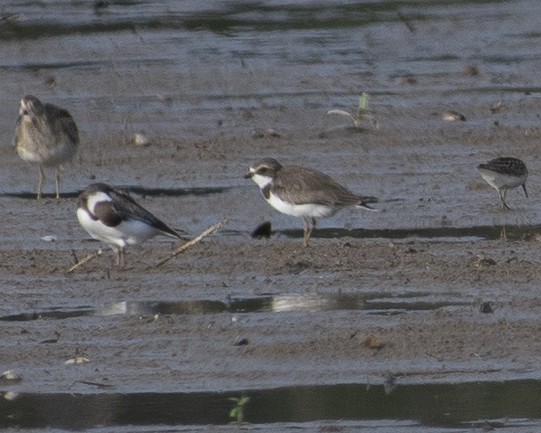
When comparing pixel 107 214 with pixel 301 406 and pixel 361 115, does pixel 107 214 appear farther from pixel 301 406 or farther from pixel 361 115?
pixel 361 115

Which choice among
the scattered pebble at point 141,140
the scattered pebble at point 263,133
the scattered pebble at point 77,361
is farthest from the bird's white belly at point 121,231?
the scattered pebble at point 263,133

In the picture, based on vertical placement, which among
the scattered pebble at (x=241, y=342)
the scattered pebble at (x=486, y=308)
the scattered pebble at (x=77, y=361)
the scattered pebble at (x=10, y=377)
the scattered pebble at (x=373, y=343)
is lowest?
the scattered pebble at (x=77, y=361)

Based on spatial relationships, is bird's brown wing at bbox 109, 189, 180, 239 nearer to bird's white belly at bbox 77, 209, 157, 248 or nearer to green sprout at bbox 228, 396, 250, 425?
bird's white belly at bbox 77, 209, 157, 248

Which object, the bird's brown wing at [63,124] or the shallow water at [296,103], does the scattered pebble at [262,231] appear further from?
the bird's brown wing at [63,124]

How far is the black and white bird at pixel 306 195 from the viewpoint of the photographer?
12516 mm

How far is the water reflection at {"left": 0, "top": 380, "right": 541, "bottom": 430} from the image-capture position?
8047 mm

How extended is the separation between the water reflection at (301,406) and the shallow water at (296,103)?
0.04ft

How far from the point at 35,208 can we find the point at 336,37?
8.54 m

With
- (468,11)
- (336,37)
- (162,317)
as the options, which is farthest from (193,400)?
(468,11)

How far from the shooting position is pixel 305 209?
1254cm

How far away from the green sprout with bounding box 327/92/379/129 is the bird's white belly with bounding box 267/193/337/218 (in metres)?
3.96

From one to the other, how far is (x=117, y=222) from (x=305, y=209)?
1655 mm

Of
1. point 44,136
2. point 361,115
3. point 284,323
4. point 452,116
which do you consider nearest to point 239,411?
point 284,323

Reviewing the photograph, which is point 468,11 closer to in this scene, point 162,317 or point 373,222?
point 373,222
